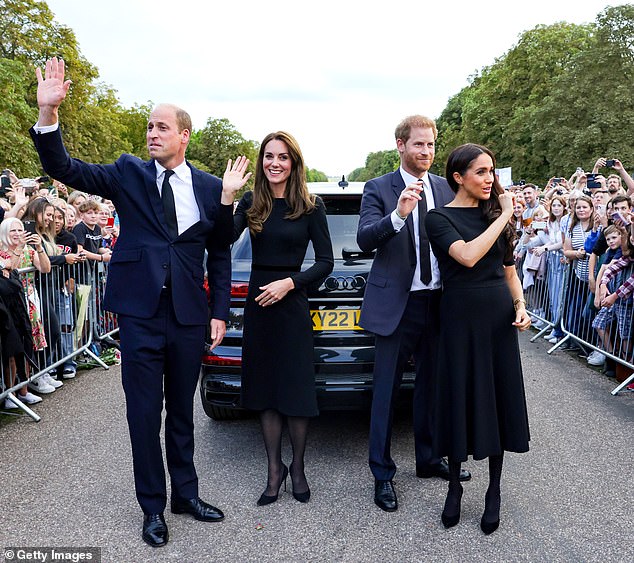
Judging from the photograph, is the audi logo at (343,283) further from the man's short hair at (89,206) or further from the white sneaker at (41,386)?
the man's short hair at (89,206)

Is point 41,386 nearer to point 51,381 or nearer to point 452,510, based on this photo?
point 51,381

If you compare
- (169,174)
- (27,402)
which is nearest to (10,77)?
(27,402)

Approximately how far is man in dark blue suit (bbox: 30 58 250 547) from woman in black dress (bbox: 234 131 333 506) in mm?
287

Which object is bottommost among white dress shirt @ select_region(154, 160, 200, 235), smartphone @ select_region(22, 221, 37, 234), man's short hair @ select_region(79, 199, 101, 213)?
smartphone @ select_region(22, 221, 37, 234)

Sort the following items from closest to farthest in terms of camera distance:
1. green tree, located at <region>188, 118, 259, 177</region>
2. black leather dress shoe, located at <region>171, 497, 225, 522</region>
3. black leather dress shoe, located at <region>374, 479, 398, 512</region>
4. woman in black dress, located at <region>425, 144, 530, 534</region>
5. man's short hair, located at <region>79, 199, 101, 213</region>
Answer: woman in black dress, located at <region>425, 144, 530, 534</region> < black leather dress shoe, located at <region>171, 497, 225, 522</region> < black leather dress shoe, located at <region>374, 479, 398, 512</region> < man's short hair, located at <region>79, 199, 101, 213</region> < green tree, located at <region>188, 118, 259, 177</region>

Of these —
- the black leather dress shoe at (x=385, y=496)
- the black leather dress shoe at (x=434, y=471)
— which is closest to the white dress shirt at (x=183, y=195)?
the black leather dress shoe at (x=385, y=496)

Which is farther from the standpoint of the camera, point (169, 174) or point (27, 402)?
point (27, 402)

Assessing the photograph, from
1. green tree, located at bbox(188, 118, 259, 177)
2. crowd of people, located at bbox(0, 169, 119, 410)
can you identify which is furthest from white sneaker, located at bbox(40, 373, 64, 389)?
green tree, located at bbox(188, 118, 259, 177)

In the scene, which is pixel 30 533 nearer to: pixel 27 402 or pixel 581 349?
pixel 27 402

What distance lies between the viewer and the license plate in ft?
14.9

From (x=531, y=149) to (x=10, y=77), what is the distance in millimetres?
29141

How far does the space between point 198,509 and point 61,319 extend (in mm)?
4031

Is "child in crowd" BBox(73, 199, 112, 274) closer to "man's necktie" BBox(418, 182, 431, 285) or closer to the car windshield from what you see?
the car windshield

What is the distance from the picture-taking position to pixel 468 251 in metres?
3.52
